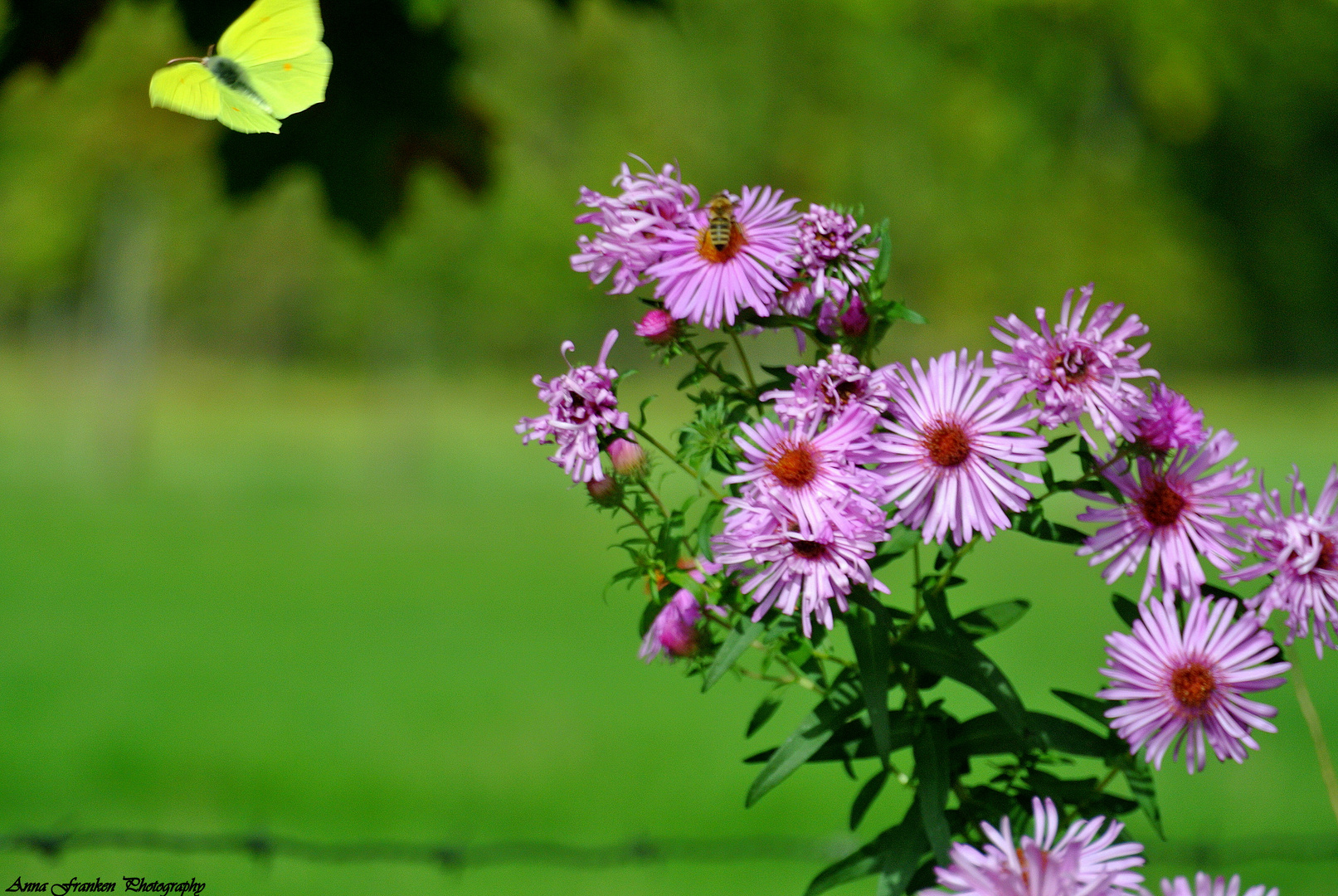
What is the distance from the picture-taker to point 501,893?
12.2ft

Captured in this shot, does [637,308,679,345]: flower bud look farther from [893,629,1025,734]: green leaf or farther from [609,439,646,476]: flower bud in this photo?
[893,629,1025,734]: green leaf

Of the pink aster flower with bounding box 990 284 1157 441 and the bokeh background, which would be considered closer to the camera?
the pink aster flower with bounding box 990 284 1157 441

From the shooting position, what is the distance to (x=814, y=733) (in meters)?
0.95

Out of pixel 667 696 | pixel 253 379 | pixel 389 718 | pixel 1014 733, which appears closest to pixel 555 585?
pixel 667 696

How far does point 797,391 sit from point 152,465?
1446 cm

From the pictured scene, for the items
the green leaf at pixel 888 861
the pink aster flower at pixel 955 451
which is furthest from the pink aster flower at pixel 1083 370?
the green leaf at pixel 888 861

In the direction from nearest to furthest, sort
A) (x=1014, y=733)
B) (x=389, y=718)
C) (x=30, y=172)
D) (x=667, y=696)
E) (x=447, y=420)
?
1. (x=1014, y=733)
2. (x=389, y=718)
3. (x=667, y=696)
4. (x=30, y=172)
5. (x=447, y=420)

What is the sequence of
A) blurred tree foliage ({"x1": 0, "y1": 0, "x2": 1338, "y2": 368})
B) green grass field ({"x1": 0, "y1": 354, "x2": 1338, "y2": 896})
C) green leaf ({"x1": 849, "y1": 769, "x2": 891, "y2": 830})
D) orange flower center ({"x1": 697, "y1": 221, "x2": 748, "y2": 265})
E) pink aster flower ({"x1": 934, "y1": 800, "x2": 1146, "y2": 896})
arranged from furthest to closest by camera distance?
blurred tree foliage ({"x1": 0, "y1": 0, "x2": 1338, "y2": 368}) → green grass field ({"x1": 0, "y1": 354, "x2": 1338, "y2": 896}) → green leaf ({"x1": 849, "y1": 769, "x2": 891, "y2": 830}) → orange flower center ({"x1": 697, "y1": 221, "x2": 748, "y2": 265}) → pink aster flower ({"x1": 934, "y1": 800, "x2": 1146, "y2": 896})

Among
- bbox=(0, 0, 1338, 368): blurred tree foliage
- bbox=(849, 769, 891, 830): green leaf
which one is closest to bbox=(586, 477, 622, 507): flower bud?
bbox=(849, 769, 891, 830): green leaf

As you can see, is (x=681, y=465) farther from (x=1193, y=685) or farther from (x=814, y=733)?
(x=1193, y=685)

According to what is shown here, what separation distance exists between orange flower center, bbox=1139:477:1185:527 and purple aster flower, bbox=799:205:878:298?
0.26 m

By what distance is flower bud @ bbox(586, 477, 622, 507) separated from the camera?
94 cm

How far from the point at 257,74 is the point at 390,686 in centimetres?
580

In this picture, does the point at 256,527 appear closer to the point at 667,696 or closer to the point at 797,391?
the point at 667,696
